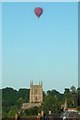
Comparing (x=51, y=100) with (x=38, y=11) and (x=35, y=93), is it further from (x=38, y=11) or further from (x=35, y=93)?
(x=35, y=93)

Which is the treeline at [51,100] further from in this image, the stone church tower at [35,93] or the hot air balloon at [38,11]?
the hot air balloon at [38,11]

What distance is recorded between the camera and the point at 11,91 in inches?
557

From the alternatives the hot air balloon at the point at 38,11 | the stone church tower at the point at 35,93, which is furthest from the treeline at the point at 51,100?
the hot air balloon at the point at 38,11

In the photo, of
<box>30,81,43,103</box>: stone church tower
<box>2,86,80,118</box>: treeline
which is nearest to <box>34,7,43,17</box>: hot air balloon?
<box>2,86,80,118</box>: treeline

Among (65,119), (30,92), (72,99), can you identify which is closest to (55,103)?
(72,99)

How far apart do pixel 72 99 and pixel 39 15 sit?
31.0 feet

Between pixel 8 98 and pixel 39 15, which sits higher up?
pixel 39 15

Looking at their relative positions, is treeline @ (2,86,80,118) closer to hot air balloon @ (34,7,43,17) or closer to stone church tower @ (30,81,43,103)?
stone church tower @ (30,81,43,103)

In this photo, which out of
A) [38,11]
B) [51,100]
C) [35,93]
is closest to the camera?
[38,11]

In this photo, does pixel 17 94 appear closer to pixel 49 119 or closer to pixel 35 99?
pixel 35 99

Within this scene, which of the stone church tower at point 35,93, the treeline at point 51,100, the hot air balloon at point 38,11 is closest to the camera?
the hot air balloon at point 38,11

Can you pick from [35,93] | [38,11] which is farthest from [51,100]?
[35,93]

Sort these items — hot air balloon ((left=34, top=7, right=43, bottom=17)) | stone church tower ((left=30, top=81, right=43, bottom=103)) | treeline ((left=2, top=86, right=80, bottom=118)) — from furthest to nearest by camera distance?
stone church tower ((left=30, top=81, right=43, bottom=103)), treeline ((left=2, top=86, right=80, bottom=118)), hot air balloon ((left=34, top=7, right=43, bottom=17))

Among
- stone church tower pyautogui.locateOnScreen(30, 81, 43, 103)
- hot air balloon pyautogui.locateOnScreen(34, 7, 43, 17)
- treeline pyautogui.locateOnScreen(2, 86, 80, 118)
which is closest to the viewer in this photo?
hot air balloon pyautogui.locateOnScreen(34, 7, 43, 17)
